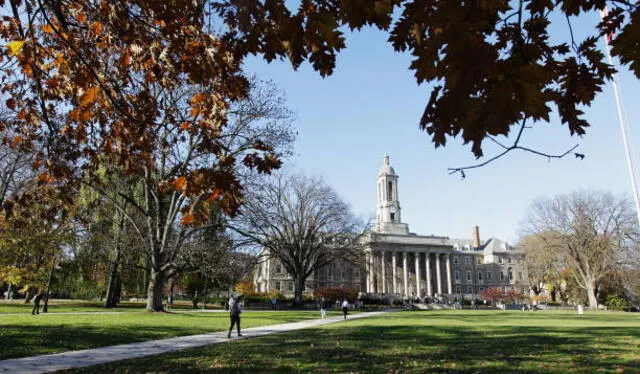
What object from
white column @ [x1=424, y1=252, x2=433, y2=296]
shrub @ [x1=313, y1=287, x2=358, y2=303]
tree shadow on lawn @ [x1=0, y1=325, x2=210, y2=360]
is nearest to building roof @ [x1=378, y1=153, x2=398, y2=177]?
white column @ [x1=424, y1=252, x2=433, y2=296]

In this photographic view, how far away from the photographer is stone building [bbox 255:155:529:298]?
95562 millimetres

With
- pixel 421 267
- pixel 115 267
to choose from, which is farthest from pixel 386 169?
pixel 115 267

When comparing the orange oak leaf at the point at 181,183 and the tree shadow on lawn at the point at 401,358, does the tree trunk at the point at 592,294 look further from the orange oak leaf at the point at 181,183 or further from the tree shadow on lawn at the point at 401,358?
the orange oak leaf at the point at 181,183

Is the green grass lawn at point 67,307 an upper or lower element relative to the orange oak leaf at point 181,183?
lower

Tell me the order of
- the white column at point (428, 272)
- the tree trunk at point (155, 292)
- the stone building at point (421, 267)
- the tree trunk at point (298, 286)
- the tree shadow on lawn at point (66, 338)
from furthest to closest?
the white column at point (428, 272)
the stone building at point (421, 267)
the tree trunk at point (298, 286)
the tree trunk at point (155, 292)
the tree shadow on lawn at point (66, 338)

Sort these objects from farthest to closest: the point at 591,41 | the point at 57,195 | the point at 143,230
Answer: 1. the point at 143,230
2. the point at 57,195
3. the point at 591,41

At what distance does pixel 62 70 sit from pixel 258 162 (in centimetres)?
385

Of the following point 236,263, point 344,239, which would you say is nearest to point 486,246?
point 344,239

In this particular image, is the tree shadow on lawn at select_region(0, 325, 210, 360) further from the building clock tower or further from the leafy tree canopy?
the building clock tower

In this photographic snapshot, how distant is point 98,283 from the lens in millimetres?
41594

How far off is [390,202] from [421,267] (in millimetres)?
17230

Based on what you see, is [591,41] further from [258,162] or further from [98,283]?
[98,283]

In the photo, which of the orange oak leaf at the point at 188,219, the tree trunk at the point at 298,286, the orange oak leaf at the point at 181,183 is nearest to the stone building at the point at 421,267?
the tree trunk at the point at 298,286

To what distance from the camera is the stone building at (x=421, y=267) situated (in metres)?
95.6
